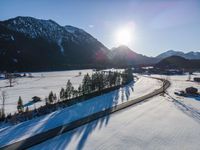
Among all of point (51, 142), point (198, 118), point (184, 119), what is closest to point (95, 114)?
point (51, 142)

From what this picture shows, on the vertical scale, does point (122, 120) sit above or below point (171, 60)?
below

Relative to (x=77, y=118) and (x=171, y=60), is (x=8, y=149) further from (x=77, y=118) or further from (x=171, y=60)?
(x=171, y=60)

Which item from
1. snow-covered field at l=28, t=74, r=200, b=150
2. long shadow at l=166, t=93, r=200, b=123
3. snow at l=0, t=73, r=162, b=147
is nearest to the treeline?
snow at l=0, t=73, r=162, b=147

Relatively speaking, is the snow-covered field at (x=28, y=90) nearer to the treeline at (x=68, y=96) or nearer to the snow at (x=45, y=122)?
the treeline at (x=68, y=96)

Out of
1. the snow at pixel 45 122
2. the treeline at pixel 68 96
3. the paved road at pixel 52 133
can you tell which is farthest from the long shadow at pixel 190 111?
the treeline at pixel 68 96

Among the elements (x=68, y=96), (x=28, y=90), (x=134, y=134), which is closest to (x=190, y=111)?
(x=134, y=134)

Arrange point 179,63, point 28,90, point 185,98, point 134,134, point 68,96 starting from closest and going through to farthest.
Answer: point 134,134, point 68,96, point 185,98, point 28,90, point 179,63

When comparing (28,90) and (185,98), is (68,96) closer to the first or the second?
(28,90)

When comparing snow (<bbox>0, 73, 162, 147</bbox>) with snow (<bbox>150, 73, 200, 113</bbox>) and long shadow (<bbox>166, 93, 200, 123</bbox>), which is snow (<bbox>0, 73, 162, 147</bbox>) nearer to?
long shadow (<bbox>166, 93, 200, 123</bbox>)
